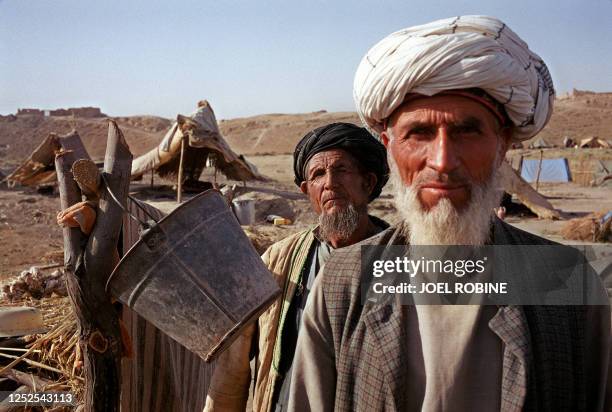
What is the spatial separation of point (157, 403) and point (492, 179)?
2.32 metres

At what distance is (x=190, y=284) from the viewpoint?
2.14 meters

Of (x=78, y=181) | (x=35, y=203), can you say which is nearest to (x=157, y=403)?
(x=78, y=181)

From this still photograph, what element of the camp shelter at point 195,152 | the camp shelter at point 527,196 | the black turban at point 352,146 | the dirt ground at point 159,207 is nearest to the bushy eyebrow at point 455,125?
the black turban at point 352,146

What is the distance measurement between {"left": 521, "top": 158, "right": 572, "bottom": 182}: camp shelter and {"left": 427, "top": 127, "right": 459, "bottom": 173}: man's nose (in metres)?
23.3

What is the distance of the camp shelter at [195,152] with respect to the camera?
12797mm

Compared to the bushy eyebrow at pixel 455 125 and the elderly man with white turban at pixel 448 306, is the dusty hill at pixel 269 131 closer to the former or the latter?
the elderly man with white turban at pixel 448 306

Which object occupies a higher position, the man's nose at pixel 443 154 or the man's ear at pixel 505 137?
the man's ear at pixel 505 137

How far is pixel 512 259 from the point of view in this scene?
148 cm

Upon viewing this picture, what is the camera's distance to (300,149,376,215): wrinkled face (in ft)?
8.71

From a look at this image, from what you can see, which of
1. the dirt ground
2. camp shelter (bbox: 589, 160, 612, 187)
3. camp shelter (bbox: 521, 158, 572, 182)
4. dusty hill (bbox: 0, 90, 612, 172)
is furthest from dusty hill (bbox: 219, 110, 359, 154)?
the dirt ground

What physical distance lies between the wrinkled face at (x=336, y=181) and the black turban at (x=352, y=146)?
3cm

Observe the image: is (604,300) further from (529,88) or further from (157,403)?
(157,403)

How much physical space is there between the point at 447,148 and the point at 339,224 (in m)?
1.09

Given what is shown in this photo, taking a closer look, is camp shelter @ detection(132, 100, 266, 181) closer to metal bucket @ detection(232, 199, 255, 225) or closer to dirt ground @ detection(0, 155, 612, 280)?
dirt ground @ detection(0, 155, 612, 280)
